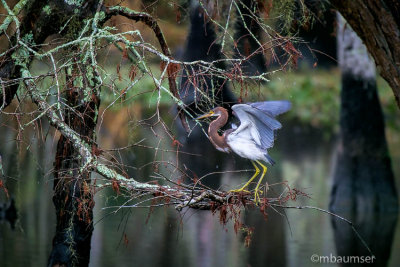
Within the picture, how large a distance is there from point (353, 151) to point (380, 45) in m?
5.37

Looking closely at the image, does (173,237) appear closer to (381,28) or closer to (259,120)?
(259,120)

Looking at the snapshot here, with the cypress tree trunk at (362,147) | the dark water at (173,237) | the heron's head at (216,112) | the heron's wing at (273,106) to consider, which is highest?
the cypress tree trunk at (362,147)

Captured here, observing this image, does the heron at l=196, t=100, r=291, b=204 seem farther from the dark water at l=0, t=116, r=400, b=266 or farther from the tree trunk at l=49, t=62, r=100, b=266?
the dark water at l=0, t=116, r=400, b=266

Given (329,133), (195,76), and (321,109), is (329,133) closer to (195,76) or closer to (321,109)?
(321,109)

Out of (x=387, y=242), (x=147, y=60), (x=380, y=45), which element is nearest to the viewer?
(x=380, y=45)

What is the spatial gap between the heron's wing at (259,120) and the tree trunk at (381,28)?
0.85 metres

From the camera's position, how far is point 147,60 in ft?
16.1

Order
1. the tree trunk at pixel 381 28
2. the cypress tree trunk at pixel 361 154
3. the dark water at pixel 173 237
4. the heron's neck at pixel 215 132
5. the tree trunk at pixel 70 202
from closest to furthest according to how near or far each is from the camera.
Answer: the tree trunk at pixel 381 28 → the heron's neck at pixel 215 132 → the tree trunk at pixel 70 202 → the dark water at pixel 173 237 → the cypress tree trunk at pixel 361 154

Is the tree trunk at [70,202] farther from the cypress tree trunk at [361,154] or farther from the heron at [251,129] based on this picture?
the cypress tree trunk at [361,154]

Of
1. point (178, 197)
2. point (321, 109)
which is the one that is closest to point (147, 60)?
point (178, 197)

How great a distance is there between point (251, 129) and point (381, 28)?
4.32ft

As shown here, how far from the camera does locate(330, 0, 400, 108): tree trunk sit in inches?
132

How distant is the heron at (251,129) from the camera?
14.0ft

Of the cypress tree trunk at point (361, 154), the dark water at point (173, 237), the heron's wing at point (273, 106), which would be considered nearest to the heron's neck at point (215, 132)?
the heron's wing at point (273, 106)
